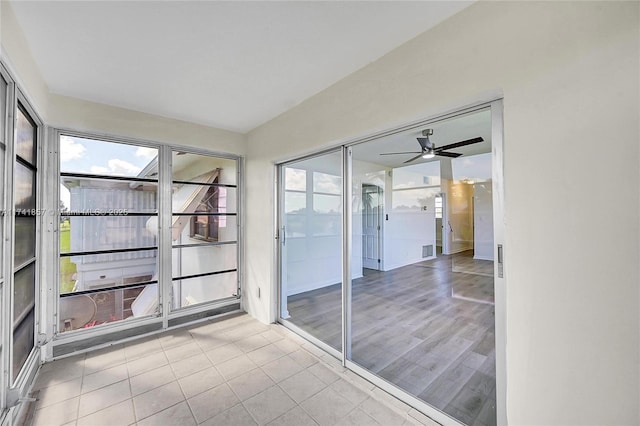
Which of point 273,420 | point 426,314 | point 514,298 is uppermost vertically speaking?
point 514,298

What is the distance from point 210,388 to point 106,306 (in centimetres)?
174

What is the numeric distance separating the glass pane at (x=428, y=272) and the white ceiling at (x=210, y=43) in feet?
2.43

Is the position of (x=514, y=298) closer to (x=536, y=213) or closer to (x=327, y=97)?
(x=536, y=213)

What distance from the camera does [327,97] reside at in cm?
245

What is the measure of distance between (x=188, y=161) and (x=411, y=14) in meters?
3.04

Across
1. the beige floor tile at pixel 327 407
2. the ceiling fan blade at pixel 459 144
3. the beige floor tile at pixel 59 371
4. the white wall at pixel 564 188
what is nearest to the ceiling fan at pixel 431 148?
the ceiling fan blade at pixel 459 144

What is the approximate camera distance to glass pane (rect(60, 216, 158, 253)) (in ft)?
8.74

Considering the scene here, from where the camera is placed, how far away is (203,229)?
11.6 ft

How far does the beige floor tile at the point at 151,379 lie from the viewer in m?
2.07

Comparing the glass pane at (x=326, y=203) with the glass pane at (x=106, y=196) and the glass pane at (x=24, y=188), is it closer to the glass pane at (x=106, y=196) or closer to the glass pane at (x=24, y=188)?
the glass pane at (x=106, y=196)

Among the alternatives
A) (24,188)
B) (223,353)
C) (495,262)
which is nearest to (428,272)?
(495,262)

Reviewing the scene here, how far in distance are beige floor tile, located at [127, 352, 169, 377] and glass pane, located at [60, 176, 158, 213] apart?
160 centimetres

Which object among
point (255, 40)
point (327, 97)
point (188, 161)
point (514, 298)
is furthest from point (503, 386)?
point (188, 161)

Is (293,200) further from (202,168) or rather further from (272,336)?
(272,336)
